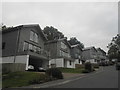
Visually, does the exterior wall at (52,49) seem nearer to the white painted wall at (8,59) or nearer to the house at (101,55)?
the white painted wall at (8,59)

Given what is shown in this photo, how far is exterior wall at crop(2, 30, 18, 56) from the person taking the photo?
2614 cm

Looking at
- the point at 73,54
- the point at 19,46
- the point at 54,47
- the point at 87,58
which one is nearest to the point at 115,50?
the point at 87,58

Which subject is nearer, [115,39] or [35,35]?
[35,35]

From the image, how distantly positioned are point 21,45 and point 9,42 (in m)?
2.90

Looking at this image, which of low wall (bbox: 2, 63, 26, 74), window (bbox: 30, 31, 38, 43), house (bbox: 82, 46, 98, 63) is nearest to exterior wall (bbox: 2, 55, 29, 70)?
low wall (bbox: 2, 63, 26, 74)

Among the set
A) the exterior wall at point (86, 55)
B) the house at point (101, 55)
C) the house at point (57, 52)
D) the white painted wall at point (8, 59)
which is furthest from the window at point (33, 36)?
the house at point (101, 55)

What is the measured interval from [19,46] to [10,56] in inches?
96.8

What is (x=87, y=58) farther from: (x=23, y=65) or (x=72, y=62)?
(x=23, y=65)

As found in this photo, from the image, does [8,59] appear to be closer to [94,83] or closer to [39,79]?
[39,79]

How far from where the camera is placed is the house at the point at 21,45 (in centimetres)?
2450

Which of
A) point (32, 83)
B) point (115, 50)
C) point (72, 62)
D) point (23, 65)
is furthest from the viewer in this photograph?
point (115, 50)

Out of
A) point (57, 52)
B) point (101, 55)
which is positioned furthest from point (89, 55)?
point (57, 52)

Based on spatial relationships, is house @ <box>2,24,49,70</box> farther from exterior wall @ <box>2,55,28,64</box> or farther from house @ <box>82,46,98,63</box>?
house @ <box>82,46,98,63</box>

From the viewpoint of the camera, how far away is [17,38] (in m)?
26.5
